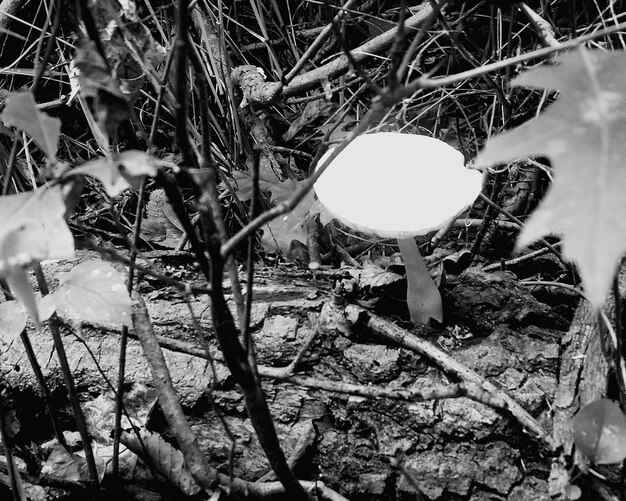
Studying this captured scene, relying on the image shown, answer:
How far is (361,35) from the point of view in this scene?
9.53ft

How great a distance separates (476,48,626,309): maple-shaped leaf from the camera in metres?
0.55

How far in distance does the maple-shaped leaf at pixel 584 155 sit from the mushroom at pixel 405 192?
0.87m

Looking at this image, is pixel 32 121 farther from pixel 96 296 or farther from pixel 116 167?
pixel 96 296

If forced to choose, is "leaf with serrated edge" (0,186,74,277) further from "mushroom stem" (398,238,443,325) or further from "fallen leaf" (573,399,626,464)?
"mushroom stem" (398,238,443,325)

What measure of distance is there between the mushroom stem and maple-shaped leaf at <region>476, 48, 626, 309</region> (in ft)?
3.52

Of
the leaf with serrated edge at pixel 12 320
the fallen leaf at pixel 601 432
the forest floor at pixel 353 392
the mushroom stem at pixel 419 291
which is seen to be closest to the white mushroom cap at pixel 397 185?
the mushroom stem at pixel 419 291

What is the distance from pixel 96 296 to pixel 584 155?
0.89 m

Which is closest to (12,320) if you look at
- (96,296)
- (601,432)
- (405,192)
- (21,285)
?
(96,296)

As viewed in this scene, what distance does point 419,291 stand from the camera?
68.6 inches

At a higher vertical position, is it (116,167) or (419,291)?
(116,167)

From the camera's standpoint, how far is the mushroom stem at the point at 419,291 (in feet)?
5.67

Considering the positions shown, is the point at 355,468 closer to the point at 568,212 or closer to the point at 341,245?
the point at 568,212

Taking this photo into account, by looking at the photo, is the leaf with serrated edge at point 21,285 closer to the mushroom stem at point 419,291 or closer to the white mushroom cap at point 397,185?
the white mushroom cap at point 397,185

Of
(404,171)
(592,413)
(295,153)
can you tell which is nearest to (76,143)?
(295,153)
